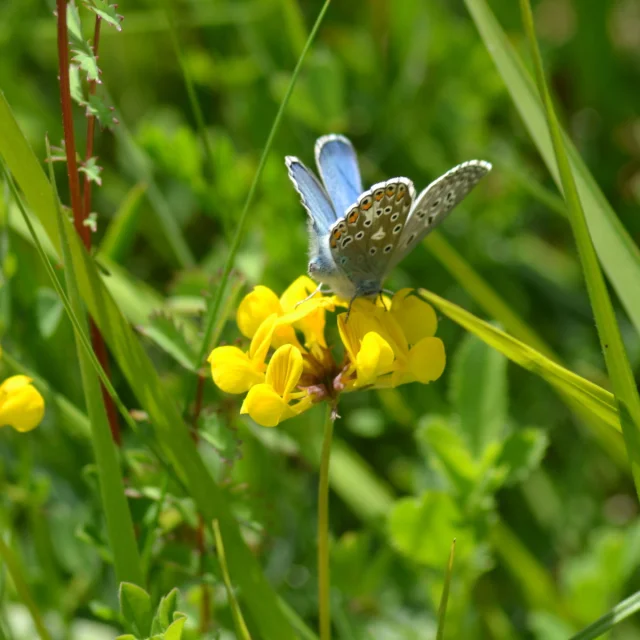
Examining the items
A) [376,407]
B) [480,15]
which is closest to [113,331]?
[480,15]

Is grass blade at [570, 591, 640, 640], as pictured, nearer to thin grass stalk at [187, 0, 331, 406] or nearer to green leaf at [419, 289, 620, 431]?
green leaf at [419, 289, 620, 431]

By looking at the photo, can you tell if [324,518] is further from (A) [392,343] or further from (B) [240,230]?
(B) [240,230]

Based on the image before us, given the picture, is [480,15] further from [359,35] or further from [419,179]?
[359,35]

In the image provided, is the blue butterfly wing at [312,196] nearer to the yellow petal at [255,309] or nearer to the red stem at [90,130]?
the yellow petal at [255,309]

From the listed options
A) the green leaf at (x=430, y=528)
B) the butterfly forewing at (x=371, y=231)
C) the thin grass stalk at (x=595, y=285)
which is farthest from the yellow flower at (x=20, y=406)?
the thin grass stalk at (x=595, y=285)

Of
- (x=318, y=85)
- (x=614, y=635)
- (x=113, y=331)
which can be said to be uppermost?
(x=318, y=85)

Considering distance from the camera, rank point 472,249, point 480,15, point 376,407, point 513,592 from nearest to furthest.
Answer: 1. point 480,15
2. point 513,592
3. point 376,407
4. point 472,249

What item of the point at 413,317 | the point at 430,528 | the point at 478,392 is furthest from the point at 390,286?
the point at 413,317
